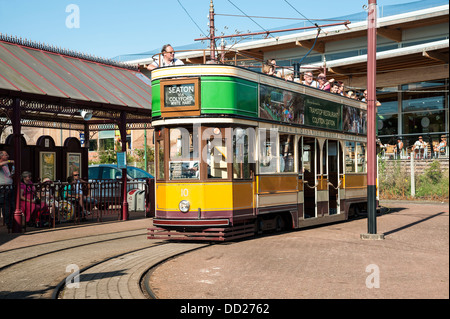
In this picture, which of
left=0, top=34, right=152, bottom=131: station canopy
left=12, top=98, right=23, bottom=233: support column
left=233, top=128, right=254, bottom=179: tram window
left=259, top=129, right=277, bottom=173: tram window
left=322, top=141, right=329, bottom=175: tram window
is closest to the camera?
left=233, top=128, right=254, bottom=179: tram window

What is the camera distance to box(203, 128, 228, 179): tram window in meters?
11.7

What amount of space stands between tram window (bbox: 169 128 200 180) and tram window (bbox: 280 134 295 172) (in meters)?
2.47

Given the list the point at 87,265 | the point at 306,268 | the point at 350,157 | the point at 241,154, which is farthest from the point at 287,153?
the point at 87,265

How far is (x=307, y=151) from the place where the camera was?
14.9m

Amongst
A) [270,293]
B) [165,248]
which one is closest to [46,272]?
[165,248]

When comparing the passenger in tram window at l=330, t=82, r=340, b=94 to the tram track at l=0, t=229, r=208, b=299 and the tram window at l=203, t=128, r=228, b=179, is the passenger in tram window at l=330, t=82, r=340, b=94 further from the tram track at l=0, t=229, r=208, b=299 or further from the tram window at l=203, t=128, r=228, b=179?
the tram track at l=0, t=229, r=208, b=299

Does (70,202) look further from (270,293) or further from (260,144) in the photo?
(270,293)

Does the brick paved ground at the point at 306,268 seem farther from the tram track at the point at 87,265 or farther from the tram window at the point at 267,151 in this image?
the tram window at the point at 267,151

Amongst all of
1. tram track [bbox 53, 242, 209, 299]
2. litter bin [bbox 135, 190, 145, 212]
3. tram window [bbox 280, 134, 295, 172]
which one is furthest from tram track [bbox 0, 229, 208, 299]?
litter bin [bbox 135, 190, 145, 212]

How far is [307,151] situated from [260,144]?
102 inches

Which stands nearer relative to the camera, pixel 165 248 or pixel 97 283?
pixel 97 283

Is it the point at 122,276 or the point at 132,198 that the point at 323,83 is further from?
the point at 122,276

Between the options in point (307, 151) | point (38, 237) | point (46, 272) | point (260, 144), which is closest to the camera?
point (46, 272)

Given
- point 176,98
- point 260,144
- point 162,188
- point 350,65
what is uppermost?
point 350,65
